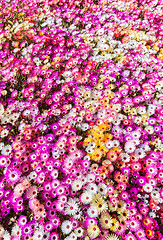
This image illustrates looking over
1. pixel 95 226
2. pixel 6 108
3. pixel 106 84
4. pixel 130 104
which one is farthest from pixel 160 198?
pixel 6 108

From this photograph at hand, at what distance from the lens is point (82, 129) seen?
104 inches

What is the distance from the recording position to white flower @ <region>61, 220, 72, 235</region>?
1.87 meters

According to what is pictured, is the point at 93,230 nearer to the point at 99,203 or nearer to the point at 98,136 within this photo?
the point at 99,203

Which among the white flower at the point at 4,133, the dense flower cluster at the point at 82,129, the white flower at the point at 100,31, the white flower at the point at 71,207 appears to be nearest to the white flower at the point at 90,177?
the dense flower cluster at the point at 82,129

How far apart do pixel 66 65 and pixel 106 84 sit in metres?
0.98

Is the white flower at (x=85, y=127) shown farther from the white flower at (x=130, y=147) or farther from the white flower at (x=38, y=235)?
the white flower at (x=38, y=235)

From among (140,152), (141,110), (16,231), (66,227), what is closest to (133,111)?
(141,110)

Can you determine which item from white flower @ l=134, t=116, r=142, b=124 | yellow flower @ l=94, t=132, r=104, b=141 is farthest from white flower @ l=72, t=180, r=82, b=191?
white flower @ l=134, t=116, r=142, b=124

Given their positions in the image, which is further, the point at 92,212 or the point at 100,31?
the point at 100,31

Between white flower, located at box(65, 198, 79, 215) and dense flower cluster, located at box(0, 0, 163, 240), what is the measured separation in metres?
0.01

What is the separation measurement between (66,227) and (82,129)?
52.4 inches

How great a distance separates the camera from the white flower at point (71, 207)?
1977mm

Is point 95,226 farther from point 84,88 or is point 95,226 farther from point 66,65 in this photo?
point 66,65

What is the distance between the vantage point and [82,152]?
2.38 meters
